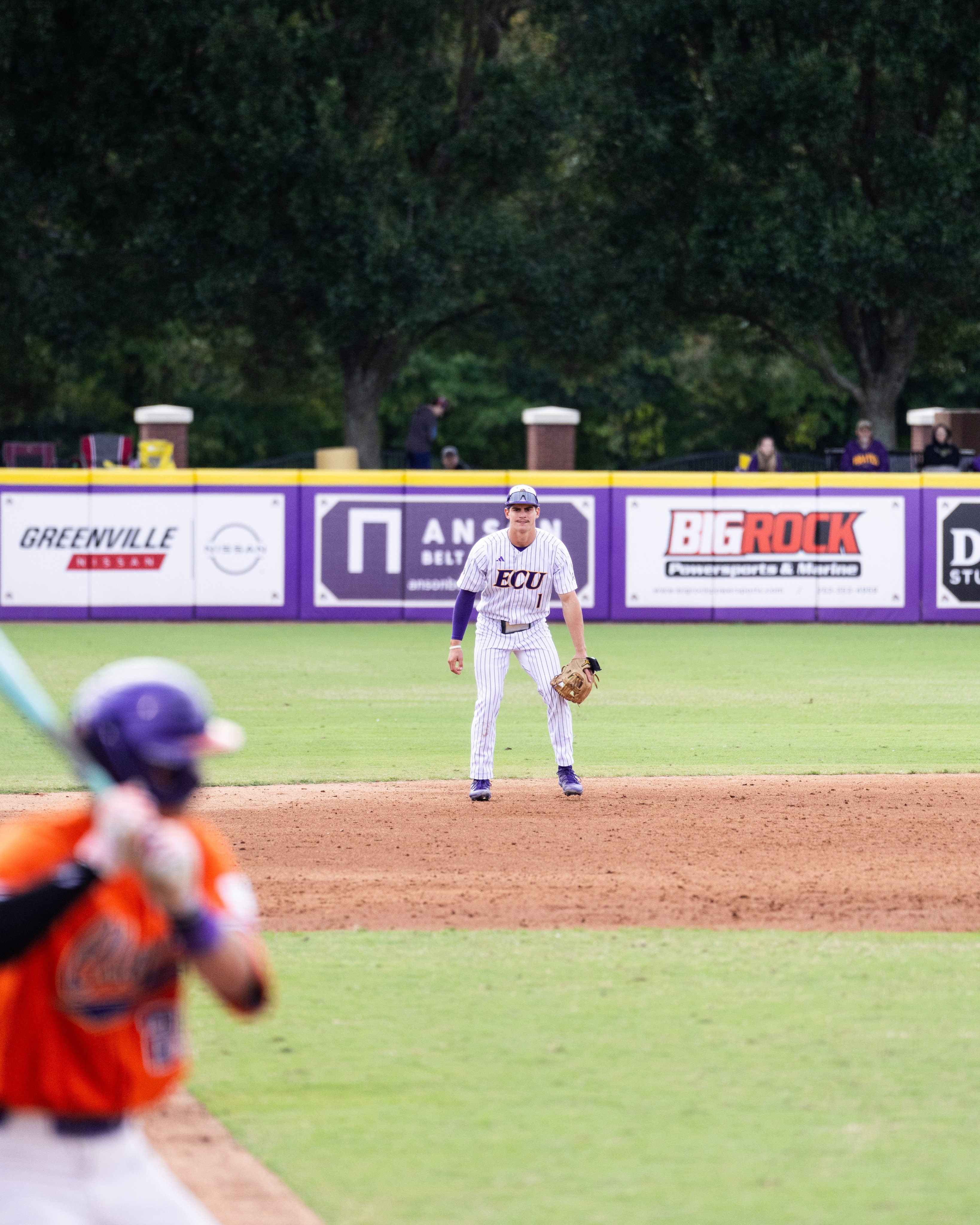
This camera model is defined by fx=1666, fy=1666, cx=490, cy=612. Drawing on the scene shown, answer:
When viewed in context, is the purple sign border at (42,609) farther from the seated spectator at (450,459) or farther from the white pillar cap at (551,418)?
the white pillar cap at (551,418)

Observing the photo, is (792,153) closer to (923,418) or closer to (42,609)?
(923,418)

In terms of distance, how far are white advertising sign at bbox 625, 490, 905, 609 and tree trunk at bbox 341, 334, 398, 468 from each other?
43.5ft

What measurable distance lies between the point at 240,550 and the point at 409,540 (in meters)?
2.47

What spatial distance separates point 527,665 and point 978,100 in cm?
2649

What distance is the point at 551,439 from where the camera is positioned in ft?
91.0

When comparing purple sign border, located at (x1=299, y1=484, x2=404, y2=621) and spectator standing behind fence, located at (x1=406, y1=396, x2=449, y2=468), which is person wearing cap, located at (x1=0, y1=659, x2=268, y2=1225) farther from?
spectator standing behind fence, located at (x1=406, y1=396, x2=449, y2=468)

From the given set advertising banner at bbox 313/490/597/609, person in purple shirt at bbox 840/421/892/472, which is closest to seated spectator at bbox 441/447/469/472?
advertising banner at bbox 313/490/597/609

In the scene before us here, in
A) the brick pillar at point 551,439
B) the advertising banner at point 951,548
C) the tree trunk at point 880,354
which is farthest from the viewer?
the tree trunk at point 880,354

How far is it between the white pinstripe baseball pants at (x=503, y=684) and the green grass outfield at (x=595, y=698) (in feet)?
4.65

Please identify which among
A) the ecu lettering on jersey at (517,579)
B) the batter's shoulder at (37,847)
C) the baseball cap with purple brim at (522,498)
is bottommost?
the batter's shoulder at (37,847)

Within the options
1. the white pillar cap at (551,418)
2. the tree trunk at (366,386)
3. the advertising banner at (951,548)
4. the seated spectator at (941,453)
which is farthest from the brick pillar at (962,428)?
the tree trunk at (366,386)

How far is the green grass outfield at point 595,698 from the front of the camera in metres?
13.1

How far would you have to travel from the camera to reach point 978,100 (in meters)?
33.6

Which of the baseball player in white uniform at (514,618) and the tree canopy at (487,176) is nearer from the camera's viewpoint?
the baseball player in white uniform at (514,618)
